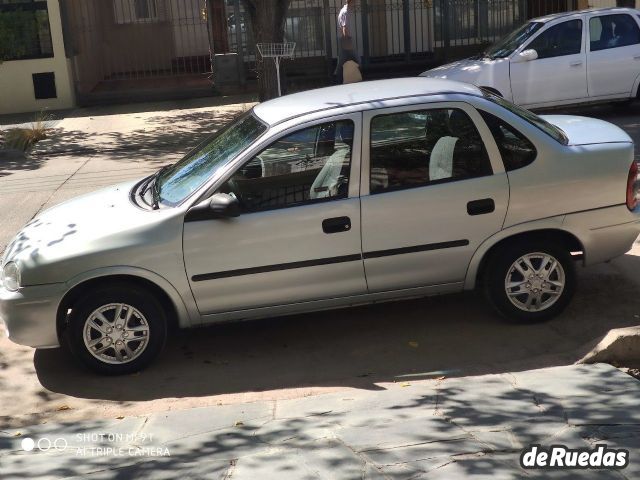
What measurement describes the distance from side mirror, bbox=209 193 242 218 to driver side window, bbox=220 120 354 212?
123 millimetres

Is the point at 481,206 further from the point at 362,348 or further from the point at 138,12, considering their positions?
the point at 138,12

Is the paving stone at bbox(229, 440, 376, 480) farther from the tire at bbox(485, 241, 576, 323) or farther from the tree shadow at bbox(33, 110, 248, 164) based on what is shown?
the tree shadow at bbox(33, 110, 248, 164)

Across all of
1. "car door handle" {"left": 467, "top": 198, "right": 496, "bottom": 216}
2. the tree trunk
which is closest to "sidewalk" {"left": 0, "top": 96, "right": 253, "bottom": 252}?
the tree trunk

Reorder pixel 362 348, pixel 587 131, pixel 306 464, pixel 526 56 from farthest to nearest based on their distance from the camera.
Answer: pixel 526 56, pixel 587 131, pixel 362 348, pixel 306 464

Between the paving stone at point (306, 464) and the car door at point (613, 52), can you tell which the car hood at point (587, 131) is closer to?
the paving stone at point (306, 464)

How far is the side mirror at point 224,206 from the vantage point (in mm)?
5945

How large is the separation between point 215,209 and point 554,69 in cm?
913

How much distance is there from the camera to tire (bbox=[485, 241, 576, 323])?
6.34 m

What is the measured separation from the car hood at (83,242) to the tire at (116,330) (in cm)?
22

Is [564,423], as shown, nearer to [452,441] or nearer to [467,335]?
[452,441]

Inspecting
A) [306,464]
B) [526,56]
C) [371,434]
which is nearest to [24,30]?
[526,56]

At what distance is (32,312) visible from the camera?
5.98 meters

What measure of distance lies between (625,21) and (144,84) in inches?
405

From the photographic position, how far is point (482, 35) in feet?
65.2
